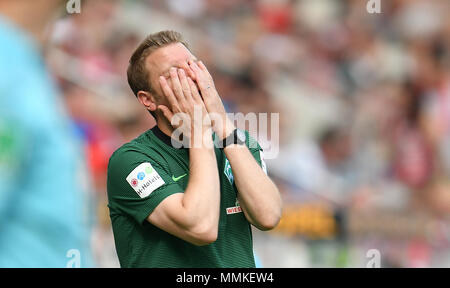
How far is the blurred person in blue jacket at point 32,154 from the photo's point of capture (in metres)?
1.56

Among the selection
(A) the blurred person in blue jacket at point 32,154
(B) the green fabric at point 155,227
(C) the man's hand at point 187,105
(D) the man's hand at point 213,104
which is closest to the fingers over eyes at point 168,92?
(C) the man's hand at point 187,105

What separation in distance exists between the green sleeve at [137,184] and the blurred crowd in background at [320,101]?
4103 mm

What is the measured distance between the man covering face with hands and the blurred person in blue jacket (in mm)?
1131

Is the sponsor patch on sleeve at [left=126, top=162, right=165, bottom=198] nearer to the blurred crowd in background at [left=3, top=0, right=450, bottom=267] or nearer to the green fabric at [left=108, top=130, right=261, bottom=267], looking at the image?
the green fabric at [left=108, top=130, right=261, bottom=267]

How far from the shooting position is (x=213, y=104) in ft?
10.3

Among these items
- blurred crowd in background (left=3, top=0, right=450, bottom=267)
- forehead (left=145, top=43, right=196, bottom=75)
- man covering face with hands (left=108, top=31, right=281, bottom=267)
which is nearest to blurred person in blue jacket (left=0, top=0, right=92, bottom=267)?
man covering face with hands (left=108, top=31, right=281, bottom=267)

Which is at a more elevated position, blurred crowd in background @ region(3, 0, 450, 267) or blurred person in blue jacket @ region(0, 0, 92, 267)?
blurred person in blue jacket @ region(0, 0, 92, 267)

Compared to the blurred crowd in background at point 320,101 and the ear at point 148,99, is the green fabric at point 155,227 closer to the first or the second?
the ear at point 148,99

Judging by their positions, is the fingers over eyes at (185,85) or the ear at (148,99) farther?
the ear at (148,99)

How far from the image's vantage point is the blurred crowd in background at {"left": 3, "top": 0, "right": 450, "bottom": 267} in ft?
25.5

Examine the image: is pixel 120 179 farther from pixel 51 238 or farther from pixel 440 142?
pixel 440 142

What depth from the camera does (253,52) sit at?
9.02 metres
